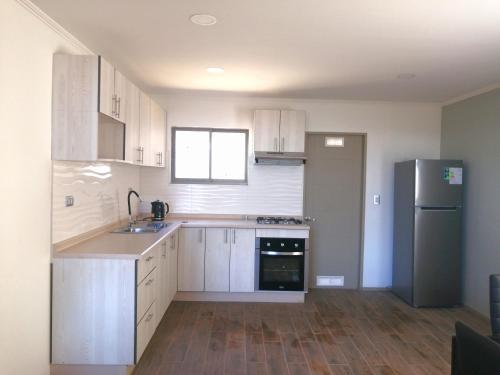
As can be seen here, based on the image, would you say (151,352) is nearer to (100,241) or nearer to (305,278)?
(100,241)

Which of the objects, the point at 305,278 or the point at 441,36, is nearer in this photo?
the point at 441,36

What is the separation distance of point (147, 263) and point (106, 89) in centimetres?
134

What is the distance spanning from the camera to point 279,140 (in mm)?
4305

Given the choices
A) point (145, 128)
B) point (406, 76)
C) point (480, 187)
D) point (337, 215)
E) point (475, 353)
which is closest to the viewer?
point (475, 353)

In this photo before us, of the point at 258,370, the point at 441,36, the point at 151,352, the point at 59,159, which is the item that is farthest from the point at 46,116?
the point at 441,36

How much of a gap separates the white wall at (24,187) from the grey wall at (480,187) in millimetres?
4189

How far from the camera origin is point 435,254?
4.05m

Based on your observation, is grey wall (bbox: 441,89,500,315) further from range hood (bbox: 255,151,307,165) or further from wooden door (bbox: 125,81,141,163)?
wooden door (bbox: 125,81,141,163)

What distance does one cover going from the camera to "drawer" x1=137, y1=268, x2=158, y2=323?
2508 millimetres

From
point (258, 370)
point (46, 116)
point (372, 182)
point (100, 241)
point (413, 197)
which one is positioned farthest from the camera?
point (372, 182)

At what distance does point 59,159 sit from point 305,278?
2.90 m

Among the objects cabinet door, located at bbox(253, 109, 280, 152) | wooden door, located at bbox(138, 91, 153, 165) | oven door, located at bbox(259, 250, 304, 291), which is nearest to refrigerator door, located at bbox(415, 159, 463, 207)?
oven door, located at bbox(259, 250, 304, 291)

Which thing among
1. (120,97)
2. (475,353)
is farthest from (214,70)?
(475,353)

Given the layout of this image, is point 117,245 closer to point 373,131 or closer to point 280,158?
point 280,158
